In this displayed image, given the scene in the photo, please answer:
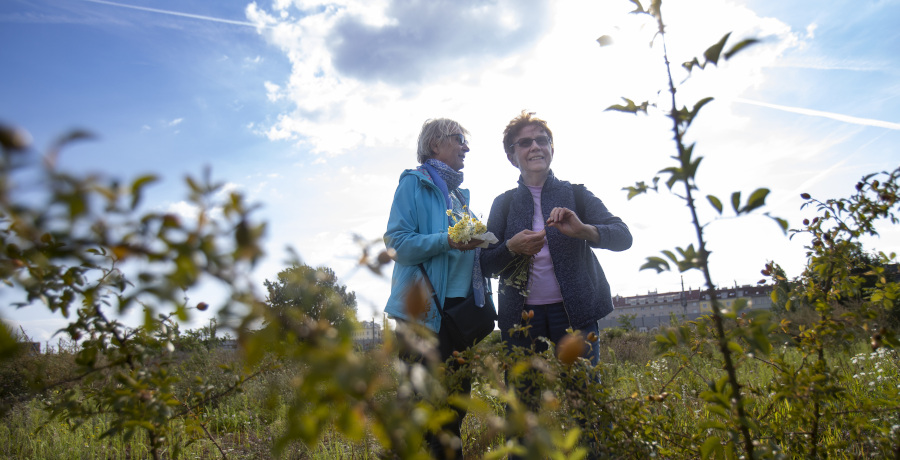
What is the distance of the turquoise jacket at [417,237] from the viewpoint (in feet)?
7.86

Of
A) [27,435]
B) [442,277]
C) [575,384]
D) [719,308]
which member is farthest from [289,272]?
[27,435]

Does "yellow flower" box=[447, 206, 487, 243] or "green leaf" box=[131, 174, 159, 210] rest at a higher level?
"yellow flower" box=[447, 206, 487, 243]

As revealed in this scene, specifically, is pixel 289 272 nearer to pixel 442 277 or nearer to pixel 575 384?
pixel 575 384

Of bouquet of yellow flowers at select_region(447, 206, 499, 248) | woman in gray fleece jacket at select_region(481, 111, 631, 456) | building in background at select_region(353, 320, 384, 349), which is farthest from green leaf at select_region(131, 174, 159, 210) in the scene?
woman in gray fleece jacket at select_region(481, 111, 631, 456)

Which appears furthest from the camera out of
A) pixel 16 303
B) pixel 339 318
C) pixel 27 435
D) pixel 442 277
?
pixel 27 435

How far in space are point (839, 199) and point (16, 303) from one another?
2710 millimetres

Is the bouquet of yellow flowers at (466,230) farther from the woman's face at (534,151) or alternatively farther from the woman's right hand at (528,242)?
the woman's face at (534,151)

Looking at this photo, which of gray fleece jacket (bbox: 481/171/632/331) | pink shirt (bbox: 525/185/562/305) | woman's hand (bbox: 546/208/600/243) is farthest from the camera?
pink shirt (bbox: 525/185/562/305)

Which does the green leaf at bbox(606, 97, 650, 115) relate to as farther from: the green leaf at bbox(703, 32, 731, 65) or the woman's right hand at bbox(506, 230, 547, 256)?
the woman's right hand at bbox(506, 230, 547, 256)

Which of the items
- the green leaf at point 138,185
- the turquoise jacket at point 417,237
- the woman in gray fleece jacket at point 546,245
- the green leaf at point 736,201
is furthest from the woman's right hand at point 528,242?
the green leaf at point 138,185

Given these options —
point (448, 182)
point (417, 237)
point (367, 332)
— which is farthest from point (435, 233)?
point (367, 332)

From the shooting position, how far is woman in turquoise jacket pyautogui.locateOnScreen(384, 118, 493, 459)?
240 cm

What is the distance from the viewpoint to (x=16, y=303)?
3.51 feet

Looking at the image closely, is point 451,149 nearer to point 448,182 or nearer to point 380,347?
point 448,182
